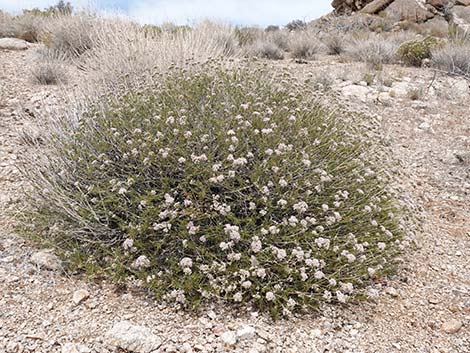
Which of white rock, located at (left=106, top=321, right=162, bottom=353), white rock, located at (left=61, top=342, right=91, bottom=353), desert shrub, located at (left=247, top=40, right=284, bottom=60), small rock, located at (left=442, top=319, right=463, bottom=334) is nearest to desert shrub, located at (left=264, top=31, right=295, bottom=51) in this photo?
desert shrub, located at (left=247, top=40, right=284, bottom=60)

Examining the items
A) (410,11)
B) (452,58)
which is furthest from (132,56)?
(410,11)

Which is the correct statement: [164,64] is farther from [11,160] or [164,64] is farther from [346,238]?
[346,238]

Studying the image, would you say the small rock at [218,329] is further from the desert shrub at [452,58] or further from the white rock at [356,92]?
the desert shrub at [452,58]

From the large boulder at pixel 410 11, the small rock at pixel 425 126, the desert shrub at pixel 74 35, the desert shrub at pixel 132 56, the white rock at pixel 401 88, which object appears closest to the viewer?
the desert shrub at pixel 132 56

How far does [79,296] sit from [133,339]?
562 millimetres

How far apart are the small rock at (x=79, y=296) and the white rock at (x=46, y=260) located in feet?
1.01

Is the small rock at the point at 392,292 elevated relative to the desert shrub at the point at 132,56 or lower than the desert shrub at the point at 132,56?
lower

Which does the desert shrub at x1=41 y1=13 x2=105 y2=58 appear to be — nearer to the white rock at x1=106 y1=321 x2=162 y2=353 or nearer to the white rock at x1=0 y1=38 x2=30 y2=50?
the white rock at x1=0 y1=38 x2=30 y2=50

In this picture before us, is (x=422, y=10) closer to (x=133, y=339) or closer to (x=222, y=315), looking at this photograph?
(x=222, y=315)

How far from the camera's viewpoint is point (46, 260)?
3002mm

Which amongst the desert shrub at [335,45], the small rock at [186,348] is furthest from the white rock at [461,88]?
the small rock at [186,348]

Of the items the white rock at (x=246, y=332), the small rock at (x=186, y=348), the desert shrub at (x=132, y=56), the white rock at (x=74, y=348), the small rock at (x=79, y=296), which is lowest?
Result: the small rock at (x=186, y=348)

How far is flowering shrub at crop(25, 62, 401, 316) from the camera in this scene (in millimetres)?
2777

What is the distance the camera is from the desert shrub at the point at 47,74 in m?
6.40
